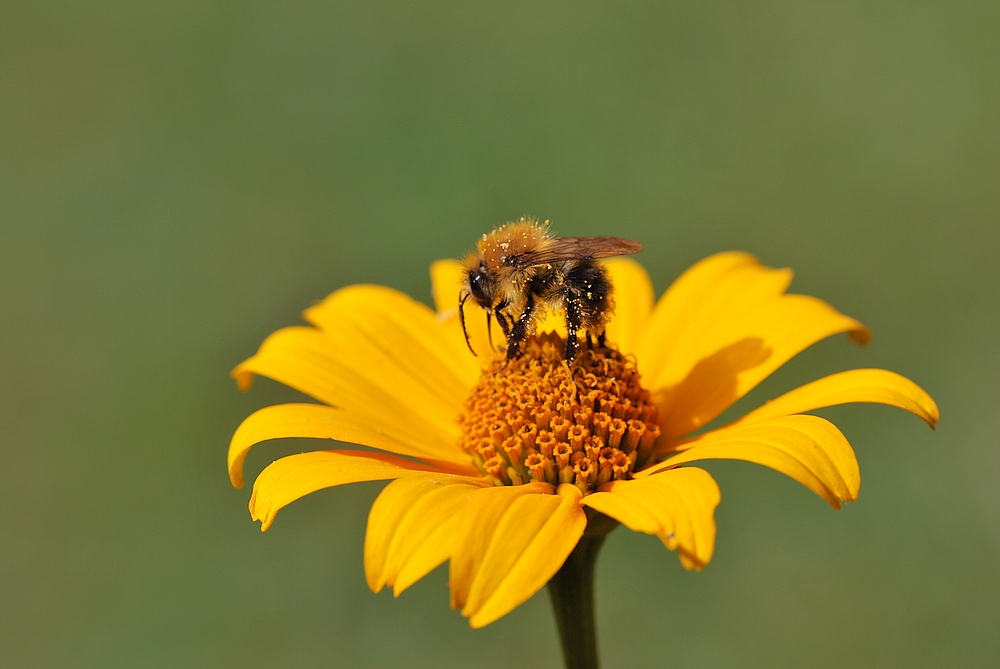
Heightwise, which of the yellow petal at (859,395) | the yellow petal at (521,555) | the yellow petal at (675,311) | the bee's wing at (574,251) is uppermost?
the bee's wing at (574,251)

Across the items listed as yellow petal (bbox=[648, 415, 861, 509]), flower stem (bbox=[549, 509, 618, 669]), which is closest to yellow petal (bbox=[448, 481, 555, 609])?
flower stem (bbox=[549, 509, 618, 669])

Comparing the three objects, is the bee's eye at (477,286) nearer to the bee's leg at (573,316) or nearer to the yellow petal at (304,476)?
the bee's leg at (573,316)

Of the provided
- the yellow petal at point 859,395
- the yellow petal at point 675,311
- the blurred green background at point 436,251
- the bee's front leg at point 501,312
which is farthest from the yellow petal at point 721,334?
the blurred green background at point 436,251

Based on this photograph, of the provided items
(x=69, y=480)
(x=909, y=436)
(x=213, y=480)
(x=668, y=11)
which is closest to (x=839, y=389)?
(x=909, y=436)

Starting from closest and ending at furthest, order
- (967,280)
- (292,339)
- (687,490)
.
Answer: (687,490) < (292,339) < (967,280)

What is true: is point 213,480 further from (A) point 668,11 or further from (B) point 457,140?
(A) point 668,11
